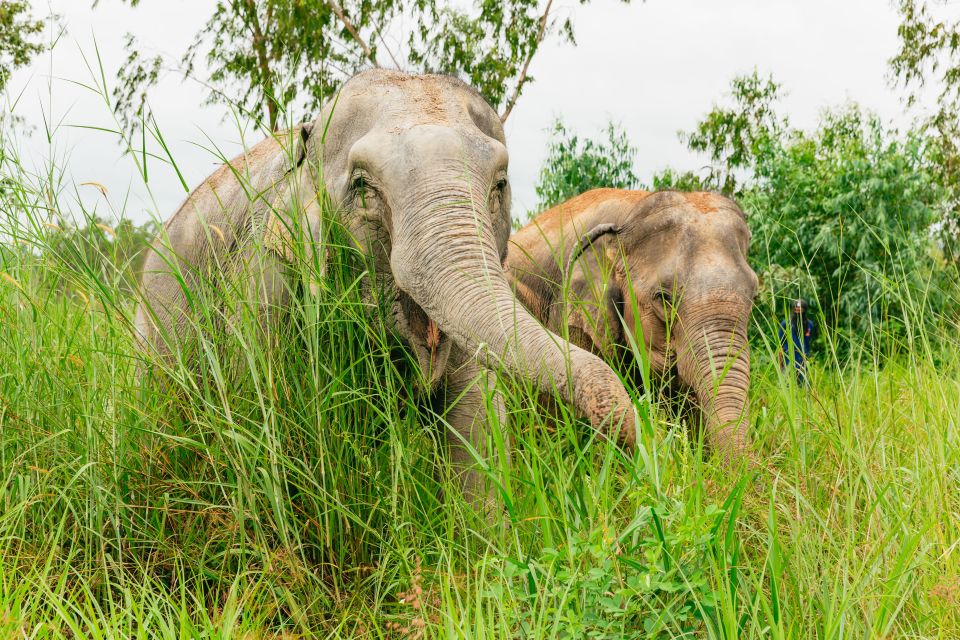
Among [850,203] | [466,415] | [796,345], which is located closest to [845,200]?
[850,203]

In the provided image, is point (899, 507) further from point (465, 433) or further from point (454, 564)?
point (465, 433)

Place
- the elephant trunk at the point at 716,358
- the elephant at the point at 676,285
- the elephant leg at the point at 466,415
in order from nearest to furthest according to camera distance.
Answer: the elephant leg at the point at 466,415
the elephant trunk at the point at 716,358
the elephant at the point at 676,285

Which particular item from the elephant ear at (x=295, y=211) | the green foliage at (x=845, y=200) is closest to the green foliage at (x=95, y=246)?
the elephant ear at (x=295, y=211)

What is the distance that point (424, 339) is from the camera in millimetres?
3809

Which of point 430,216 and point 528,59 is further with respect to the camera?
point 528,59

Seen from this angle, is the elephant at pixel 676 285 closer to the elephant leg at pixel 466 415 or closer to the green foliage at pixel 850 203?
the elephant leg at pixel 466 415

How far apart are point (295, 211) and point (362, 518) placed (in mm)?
979

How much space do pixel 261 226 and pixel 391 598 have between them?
1248 millimetres

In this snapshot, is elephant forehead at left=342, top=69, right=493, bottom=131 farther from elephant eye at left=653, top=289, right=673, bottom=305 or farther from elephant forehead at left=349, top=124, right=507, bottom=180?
elephant eye at left=653, top=289, right=673, bottom=305

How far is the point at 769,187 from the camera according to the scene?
10.7 m

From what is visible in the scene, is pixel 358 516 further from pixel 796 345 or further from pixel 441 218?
pixel 796 345

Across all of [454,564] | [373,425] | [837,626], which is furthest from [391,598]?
[837,626]

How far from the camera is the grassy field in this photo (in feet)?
8.42

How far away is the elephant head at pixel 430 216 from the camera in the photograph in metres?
2.91
